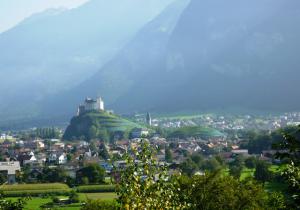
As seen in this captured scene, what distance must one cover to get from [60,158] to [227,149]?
29.8m

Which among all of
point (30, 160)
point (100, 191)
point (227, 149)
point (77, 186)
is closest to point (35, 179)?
point (77, 186)

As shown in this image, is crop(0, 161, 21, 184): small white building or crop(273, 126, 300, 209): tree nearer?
crop(273, 126, 300, 209): tree

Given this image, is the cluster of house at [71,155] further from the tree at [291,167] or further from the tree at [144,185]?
the tree at [291,167]

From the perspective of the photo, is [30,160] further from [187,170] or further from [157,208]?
[157,208]

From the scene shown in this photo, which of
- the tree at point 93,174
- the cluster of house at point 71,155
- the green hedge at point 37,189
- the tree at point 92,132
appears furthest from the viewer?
the tree at point 92,132

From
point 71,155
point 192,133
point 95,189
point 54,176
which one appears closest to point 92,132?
point 192,133

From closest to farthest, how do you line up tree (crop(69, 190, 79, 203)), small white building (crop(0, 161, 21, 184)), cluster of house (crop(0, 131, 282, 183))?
tree (crop(69, 190, 79, 203)) → small white building (crop(0, 161, 21, 184)) → cluster of house (crop(0, 131, 282, 183))

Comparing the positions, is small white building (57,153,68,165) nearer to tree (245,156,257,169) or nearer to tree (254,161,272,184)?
tree (245,156,257,169)

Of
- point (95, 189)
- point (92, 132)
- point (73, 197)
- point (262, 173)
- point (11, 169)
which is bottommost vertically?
point (73, 197)

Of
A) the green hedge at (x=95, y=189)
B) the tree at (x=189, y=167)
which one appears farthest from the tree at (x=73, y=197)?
the tree at (x=189, y=167)

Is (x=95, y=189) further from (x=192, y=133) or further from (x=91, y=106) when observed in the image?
(x=91, y=106)

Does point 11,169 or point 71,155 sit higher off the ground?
point 71,155

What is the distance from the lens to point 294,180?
1125 centimetres

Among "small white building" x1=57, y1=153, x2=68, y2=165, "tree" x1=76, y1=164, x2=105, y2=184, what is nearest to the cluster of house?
"small white building" x1=57, y1=153, x2=68, y2=165
